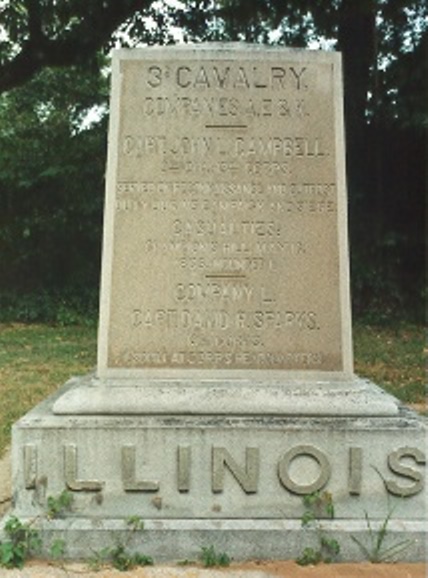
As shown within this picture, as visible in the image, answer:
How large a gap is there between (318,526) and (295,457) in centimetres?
32

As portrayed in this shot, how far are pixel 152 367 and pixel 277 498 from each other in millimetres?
914

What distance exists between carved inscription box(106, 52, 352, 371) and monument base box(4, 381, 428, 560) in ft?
1.59

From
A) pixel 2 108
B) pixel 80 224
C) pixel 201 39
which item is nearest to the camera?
pixel 201 39

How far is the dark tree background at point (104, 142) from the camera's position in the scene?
45.5 ft

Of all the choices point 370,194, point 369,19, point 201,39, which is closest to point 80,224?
point 201,39

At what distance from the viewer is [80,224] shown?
1628 cm

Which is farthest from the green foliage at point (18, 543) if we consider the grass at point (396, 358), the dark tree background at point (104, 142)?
the dark tree background at point (104, 142)

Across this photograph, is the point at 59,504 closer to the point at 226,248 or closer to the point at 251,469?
the point at 251,469

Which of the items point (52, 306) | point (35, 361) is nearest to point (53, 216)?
point (52, 306)

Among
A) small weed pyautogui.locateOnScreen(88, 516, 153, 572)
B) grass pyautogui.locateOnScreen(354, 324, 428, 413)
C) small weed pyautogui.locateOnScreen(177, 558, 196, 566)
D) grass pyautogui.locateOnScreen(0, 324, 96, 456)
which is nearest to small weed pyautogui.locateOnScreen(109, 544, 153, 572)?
small weed pyautogui.locateOnScreen(88, 516, 153, 572)

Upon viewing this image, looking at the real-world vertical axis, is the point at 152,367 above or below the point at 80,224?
below

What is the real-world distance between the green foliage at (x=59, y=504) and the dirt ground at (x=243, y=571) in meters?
0.22

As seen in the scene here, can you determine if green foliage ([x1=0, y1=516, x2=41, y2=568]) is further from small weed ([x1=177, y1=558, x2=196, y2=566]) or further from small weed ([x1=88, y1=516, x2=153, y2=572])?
small weed ([x1=177, y1=558, x2=196, y2=566])

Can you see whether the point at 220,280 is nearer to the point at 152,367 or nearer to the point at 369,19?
the point at 152,367
